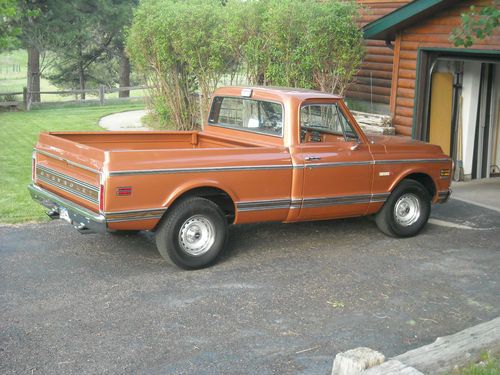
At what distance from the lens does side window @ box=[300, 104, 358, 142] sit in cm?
812

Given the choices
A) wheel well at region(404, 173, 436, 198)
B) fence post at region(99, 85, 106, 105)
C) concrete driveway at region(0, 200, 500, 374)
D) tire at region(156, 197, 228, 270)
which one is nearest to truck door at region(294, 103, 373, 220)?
concrete driveway at region(0, 200, 500, 374)

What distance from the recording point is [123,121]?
2112 cm

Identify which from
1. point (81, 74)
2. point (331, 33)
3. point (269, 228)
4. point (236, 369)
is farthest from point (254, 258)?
point (81, 74)

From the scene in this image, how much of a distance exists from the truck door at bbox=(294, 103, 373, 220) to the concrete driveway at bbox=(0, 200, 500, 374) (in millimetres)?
540

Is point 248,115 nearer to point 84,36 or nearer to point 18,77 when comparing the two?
point 84,36

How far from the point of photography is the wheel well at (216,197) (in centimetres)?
703

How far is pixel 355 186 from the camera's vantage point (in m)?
8.15

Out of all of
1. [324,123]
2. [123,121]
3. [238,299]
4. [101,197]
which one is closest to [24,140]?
[123,121]

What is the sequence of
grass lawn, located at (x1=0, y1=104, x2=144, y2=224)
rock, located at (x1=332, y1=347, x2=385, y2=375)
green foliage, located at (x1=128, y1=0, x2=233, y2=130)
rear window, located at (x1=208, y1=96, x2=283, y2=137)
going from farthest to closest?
green foliage, located at (x1=128, y1=0, x2=233, y2=130) < grass lawn, located at (x1=0, y1=104, x2=144, y2=224) < rear window, located at (x1=208, y1=96, x2=283, y2=137) < rock, located at (x1=332, y1=347, x2=385, y2=375)

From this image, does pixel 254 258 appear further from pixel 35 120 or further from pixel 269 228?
pixel 35 120

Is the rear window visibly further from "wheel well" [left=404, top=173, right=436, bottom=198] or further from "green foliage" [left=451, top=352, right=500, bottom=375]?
"green foliage" [left=451, top=352, right=500, bottom=375]

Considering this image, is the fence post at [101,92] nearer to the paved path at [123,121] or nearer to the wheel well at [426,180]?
the paved path at [123,121]

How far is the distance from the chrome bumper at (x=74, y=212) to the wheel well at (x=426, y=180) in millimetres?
4109

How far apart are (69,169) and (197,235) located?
1.47 metres
